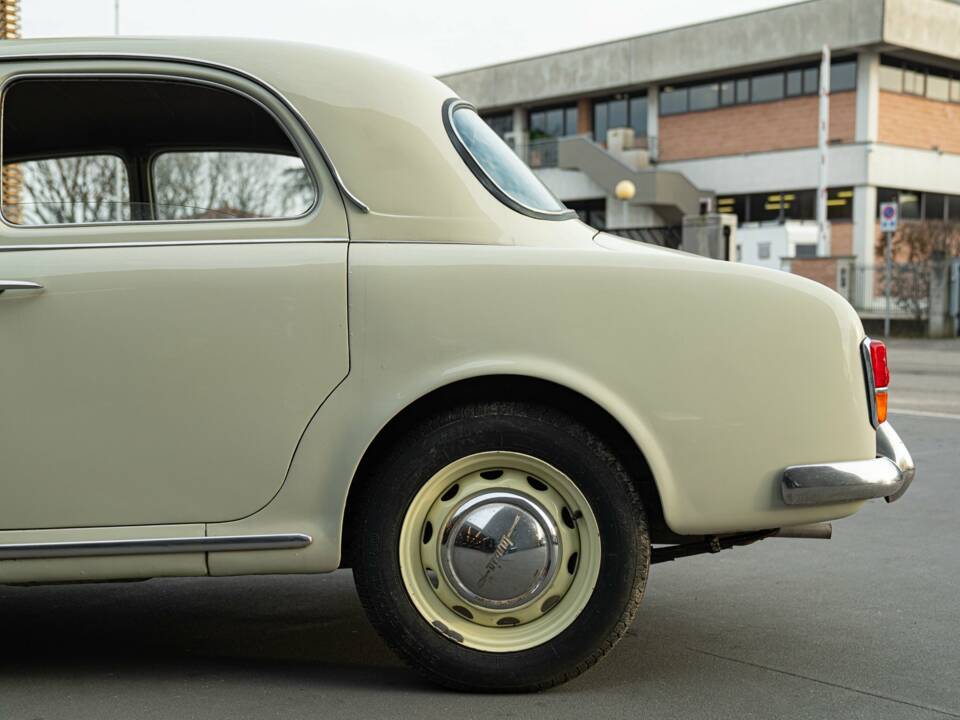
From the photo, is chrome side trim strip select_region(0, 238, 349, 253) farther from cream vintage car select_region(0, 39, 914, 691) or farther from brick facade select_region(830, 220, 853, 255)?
brick facade select_region(830, 220, 853, 255)

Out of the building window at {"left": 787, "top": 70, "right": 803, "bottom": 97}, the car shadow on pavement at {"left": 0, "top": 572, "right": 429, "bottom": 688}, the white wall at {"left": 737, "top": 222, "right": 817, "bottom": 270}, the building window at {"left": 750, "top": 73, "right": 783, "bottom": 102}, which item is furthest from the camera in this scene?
the building window at {"left": 750, "top": 73, "right": 783, "bottom": 102}

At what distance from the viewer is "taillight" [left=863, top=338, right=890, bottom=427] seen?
343 cm

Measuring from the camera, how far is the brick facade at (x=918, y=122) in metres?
38.0

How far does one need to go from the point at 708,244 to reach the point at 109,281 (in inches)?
862

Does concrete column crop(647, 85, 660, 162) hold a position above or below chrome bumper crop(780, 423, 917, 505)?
above

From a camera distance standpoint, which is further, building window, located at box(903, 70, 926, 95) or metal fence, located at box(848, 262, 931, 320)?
building window, located at box(903, 70, 926, 95)

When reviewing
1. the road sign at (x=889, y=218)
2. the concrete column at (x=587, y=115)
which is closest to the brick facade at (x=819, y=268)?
the road sign at (x=889, y=218)

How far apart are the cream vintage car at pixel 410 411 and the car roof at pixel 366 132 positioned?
2 cm

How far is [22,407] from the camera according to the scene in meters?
3.23

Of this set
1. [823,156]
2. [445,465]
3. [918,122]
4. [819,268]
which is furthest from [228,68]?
[918,122]

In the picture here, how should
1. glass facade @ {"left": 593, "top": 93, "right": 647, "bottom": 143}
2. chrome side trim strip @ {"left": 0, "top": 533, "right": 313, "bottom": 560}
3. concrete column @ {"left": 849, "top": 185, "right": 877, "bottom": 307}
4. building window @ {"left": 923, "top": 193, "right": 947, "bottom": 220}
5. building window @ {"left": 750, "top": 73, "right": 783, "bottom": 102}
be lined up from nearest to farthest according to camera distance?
1. chrome side trim strip @ {"left": 0, "top": 533, "right": 313, "bottom": 560}
2. concrete column @ {"left": 849, "top": 185, "right": 877, "bottom": 307}
3. building window @ {"left": 923, "top": 193, "right": 947, "bottom": 220}
4. building window @ {"left": 750, "top": 73, "right": 783, "bottom": 102}
5. glass facade @ {"left": 593, "top": 93, "right": 647, "bottom": 143}

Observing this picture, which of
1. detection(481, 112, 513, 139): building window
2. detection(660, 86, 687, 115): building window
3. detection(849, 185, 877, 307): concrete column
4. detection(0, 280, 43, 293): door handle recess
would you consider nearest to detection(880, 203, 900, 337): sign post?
detection(849, 185, 877, 307): concrete column

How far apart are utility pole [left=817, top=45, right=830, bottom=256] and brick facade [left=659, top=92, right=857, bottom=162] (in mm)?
662

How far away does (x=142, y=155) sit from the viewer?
3744 millimetres
